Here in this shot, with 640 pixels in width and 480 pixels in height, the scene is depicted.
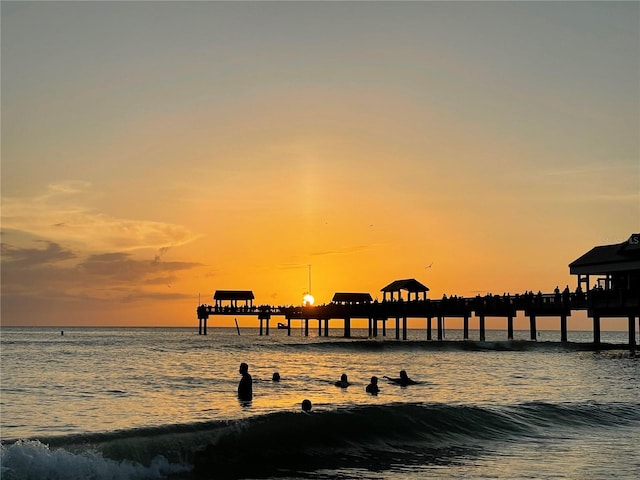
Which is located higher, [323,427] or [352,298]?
[352,298]

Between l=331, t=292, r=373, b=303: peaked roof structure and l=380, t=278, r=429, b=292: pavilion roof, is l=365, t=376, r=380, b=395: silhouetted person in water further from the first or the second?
l=331, t=292, r=373, b=303: peaked roof structure

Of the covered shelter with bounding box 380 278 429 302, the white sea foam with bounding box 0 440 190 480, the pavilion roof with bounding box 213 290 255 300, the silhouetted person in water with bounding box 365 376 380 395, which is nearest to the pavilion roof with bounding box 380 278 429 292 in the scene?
the covered shelter with bounding box 380 278 429 302

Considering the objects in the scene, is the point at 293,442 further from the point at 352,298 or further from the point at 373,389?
the point at 352,298

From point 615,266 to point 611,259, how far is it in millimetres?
666

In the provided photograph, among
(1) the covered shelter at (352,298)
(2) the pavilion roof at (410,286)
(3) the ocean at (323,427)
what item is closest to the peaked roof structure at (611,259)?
Answer: (3) the ocean at (323,427)

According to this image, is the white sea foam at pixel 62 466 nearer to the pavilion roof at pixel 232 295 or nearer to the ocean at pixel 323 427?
the ocean at pixel 323 427

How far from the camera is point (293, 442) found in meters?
20.9

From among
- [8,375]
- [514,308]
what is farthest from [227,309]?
[8,375]

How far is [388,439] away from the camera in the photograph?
869 inches

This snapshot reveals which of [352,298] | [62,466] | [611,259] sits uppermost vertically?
[611,259]

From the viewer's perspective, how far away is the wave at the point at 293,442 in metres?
17.5

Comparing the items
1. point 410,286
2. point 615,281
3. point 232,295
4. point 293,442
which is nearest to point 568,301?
point 615,281

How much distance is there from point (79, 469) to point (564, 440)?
12.5 meters

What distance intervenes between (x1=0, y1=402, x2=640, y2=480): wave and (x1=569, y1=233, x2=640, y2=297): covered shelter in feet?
111
